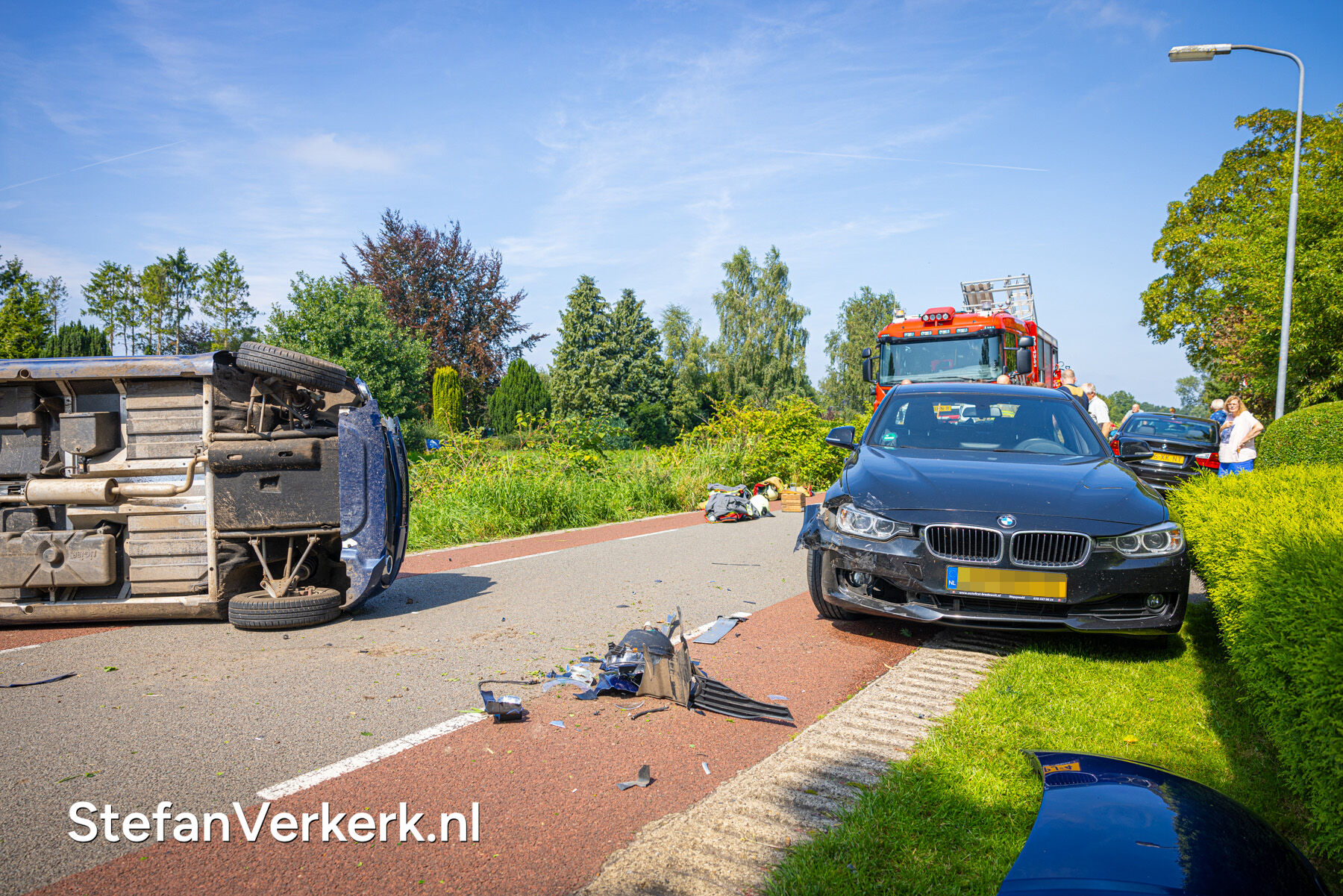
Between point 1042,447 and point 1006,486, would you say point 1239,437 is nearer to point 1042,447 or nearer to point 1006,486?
point 1042,447

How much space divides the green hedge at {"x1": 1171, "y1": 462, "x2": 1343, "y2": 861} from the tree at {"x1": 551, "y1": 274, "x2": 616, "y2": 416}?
142ft

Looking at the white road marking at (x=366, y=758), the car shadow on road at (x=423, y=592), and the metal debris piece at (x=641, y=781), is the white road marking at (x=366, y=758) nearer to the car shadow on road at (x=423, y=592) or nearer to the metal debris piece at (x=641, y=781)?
the metal debris piece at (x=641, y=781)

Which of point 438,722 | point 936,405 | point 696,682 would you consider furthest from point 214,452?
point 936,405

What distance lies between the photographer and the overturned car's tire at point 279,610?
572cm

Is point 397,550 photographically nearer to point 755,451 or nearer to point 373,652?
point 373,652

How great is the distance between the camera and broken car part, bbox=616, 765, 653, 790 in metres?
3.24

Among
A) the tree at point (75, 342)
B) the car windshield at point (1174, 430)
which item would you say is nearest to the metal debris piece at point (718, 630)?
the car windshield at point (1174, 430)

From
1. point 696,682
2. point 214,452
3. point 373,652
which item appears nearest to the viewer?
point 696,682

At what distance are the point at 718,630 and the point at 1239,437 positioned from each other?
36.7 ft

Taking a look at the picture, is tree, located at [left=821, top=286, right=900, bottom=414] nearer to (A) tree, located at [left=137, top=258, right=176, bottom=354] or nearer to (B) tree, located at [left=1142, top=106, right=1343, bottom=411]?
(B) tree, located at [left=1142, top=106, right=1343, bottom=411]

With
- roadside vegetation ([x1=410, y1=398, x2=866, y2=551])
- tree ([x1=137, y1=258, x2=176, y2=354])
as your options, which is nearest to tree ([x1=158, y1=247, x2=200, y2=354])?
tree ([x1=137, y1=258, x2=176, y2=354])

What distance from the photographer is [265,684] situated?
180 inches

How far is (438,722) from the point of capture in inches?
155

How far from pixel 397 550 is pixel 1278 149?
41736 millimetres
